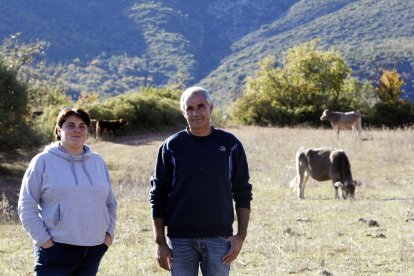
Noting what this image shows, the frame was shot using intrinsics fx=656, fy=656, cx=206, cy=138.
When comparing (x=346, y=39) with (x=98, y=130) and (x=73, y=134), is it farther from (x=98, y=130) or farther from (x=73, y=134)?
(x=73, y=134)

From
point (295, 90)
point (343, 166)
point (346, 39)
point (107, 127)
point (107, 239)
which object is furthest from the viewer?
point (346, 39)

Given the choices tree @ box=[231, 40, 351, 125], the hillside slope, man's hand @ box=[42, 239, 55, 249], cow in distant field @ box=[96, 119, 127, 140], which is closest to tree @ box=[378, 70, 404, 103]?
tree @ box=[231, 40, 351, 125]

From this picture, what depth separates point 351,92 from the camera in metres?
56.8

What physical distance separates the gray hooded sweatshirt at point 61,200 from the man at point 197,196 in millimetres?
502

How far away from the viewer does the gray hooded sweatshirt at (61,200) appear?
16.0 ft

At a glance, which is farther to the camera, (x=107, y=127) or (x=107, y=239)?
(x=107, y=127)

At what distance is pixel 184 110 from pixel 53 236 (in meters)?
Answer: 1.37

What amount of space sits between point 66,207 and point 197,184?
101 cm

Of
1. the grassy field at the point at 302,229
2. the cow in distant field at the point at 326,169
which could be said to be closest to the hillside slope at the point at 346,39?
the grassy field at the point at 302,229

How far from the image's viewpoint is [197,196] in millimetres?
4809

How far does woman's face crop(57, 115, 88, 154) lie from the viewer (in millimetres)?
5121

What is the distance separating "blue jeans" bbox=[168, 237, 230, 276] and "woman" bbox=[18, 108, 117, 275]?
2.20ft

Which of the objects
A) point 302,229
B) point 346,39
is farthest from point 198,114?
point 346,39

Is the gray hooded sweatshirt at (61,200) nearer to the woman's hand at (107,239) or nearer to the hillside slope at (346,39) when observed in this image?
the woman's hand at (107,239)
